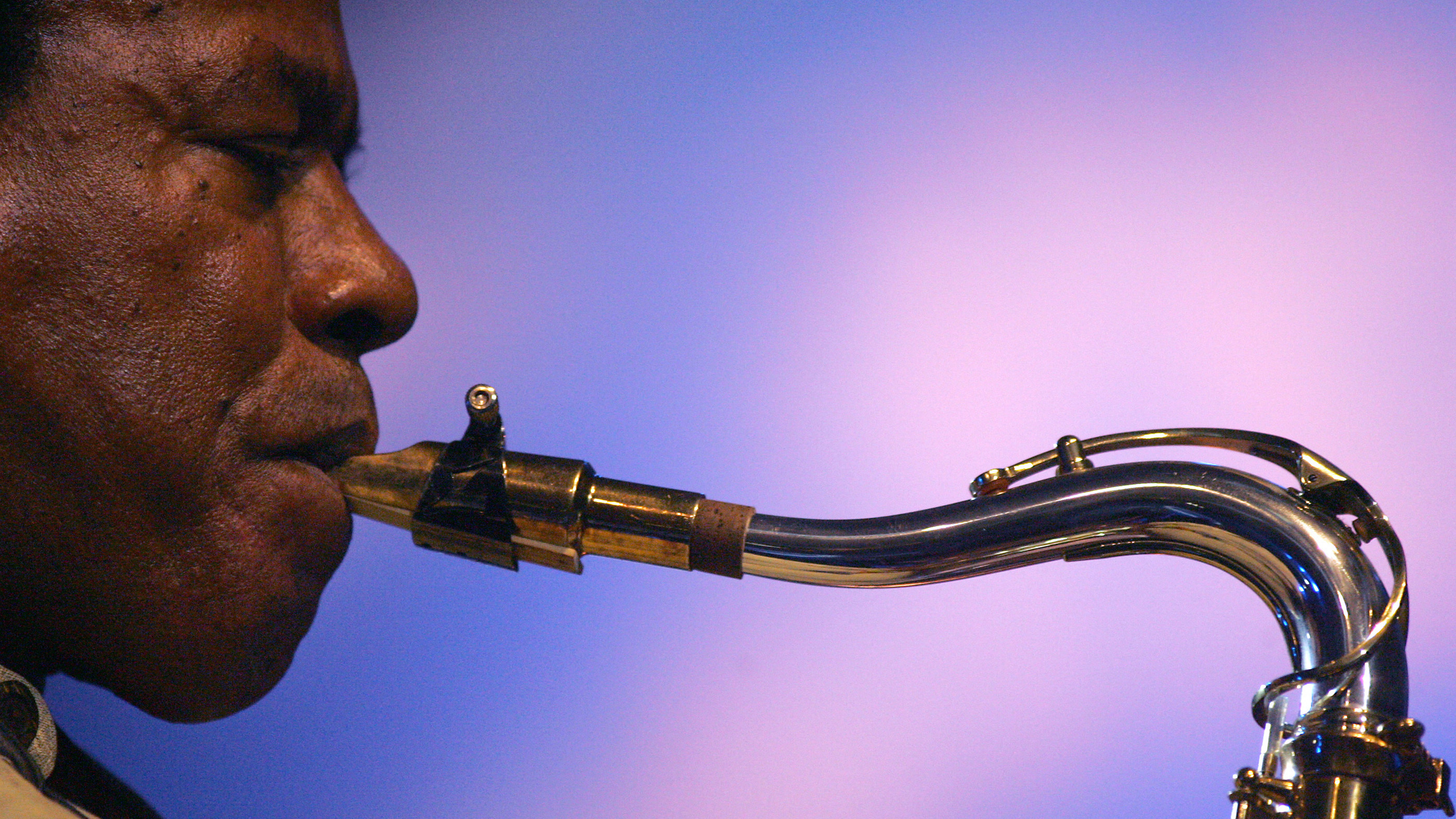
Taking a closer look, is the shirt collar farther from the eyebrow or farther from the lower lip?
the eyebrow

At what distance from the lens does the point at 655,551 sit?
810 mm

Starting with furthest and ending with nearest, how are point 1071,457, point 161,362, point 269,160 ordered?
1. point 1071,457
2. point 269,160
3. point 161,362

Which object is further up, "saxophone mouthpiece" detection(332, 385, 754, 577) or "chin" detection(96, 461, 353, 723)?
"saxophone mouthpiece" detection(332, 385, 754, 577)

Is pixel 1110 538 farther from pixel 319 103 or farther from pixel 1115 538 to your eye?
pixel 319 103

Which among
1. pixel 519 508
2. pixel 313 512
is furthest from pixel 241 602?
pixel 519 508

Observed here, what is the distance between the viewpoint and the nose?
30.2 inches

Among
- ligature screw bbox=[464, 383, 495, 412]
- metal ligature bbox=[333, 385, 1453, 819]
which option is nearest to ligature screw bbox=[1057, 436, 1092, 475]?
metal ligature bbox=[333, 385, 1453, 819]

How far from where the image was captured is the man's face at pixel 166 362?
25.8 inches

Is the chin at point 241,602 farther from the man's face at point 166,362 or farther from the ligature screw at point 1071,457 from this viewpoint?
the ligature screw at point 1071,457

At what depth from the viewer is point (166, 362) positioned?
0.68 metres

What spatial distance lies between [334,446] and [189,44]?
29cm

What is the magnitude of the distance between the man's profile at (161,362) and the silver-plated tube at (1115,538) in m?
0.35

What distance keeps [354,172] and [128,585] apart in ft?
1.65

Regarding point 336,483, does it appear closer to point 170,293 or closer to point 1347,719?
point 170,293
